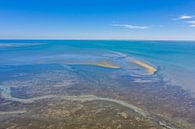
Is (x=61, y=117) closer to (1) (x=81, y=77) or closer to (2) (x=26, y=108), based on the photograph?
(2) (x=26, y=108)

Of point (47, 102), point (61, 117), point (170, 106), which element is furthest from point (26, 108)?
point (170, 106)

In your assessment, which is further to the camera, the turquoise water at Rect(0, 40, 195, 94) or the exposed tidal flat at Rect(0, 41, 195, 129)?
the turquoise water at Rect(0, 40, 195, 94)

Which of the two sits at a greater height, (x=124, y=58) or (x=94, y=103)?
(x=124, y=58)

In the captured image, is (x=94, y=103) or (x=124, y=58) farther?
(x=124, y=58)

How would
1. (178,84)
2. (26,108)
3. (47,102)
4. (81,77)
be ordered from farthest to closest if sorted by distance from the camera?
(81,77), (178,84), (47,102), (26,108)

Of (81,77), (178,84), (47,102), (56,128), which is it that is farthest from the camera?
(81,77)

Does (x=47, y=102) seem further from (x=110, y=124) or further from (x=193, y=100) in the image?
(x=193, y=100)

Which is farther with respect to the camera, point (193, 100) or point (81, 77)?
point (81, 77)

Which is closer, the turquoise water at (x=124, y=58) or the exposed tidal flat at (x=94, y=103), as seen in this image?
the exposed tidal flat at (x=94, y=103)

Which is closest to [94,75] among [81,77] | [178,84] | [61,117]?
[81,77]
